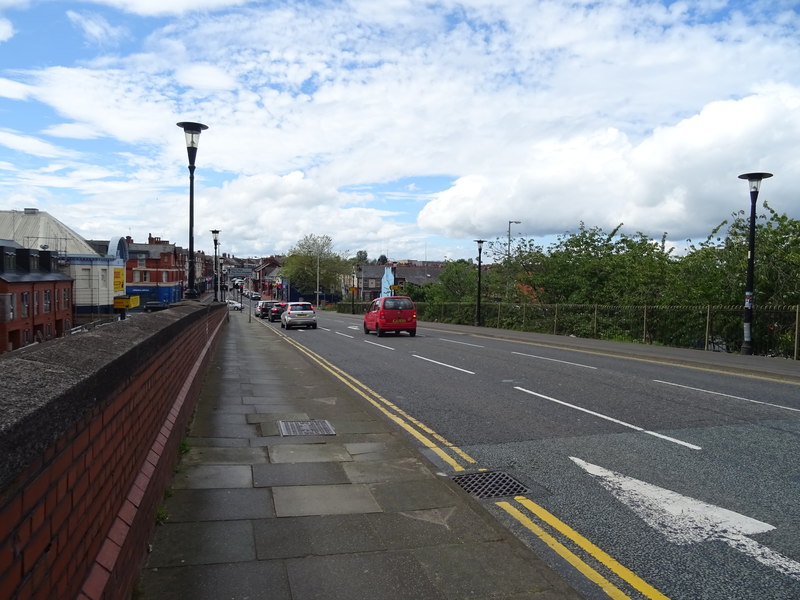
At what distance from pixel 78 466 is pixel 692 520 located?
15.2 feet

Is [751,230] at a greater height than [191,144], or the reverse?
[191,144]

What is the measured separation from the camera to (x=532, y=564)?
401cm

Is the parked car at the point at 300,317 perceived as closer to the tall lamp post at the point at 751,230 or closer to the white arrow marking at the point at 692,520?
the tall lamp post at the point at 751,230

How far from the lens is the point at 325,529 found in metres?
4.60

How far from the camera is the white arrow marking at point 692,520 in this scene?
4.31 meters

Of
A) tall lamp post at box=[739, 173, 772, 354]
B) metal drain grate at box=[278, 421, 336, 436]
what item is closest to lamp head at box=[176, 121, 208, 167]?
metal drain grate at box=[278, 421, 336, 436]

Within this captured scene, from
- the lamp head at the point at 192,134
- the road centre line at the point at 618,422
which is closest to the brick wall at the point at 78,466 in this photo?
the road centre line at the point at 618,422

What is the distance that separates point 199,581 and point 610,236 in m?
35.8

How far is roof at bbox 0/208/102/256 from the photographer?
68.7 ft

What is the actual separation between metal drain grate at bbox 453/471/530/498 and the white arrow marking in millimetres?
884

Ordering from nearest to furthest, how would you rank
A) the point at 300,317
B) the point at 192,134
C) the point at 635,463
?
the point at 635,463 < the point at 192,134 < the point at 300,317

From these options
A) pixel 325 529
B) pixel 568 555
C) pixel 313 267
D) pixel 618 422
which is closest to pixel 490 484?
pixel 568 555

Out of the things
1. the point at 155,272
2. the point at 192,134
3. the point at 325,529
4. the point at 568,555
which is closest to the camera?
the point at 568,555

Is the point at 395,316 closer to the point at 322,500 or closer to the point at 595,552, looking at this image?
the point at 322,500
